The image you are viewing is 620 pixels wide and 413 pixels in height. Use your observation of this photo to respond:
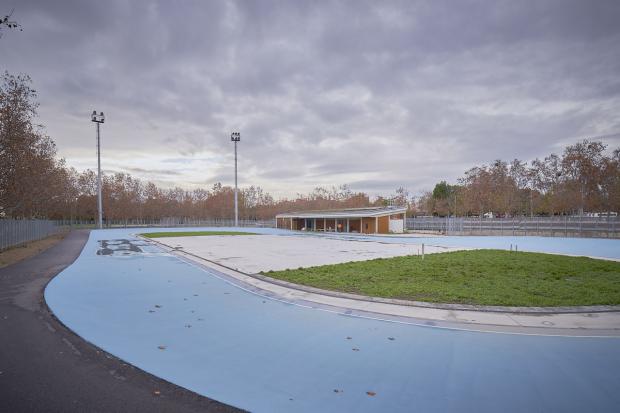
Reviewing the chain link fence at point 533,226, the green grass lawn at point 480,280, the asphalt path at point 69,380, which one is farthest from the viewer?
the chain link fence at point 533,226

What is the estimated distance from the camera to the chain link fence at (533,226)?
1443 inches

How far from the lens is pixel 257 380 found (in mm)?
5020

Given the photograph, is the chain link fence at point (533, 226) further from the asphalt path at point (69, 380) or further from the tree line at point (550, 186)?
the asphalt path at point (69, 380)

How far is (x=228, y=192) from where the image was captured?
122000mm

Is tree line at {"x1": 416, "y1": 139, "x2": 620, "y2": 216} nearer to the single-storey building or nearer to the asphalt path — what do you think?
the single-storey building

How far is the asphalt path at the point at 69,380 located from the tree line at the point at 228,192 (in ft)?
65.0

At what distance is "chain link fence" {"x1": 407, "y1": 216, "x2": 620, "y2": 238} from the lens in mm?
36656

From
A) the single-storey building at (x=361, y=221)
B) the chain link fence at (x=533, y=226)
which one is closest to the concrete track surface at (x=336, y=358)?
the chain link fence at (x=533, y=226)

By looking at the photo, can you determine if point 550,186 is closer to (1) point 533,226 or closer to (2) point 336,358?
(1) point 533,226

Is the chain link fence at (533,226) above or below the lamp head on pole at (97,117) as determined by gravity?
below

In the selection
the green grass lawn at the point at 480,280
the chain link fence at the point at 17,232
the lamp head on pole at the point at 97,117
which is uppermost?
the lamp head on pole at the point at 97,117

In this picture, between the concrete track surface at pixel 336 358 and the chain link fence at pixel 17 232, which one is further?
the chain link fence at pixel 17 232

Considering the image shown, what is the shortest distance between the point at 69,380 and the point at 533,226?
48.9m

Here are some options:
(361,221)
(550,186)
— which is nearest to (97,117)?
(361,221)
